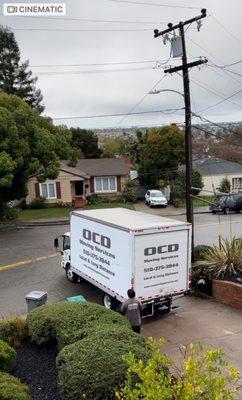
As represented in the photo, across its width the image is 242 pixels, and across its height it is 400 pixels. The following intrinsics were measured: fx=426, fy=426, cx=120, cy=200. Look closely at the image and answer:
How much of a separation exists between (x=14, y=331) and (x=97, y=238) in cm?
435

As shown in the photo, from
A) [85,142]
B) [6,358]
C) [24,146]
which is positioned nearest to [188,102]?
[6,358]

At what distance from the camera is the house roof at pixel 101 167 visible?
154 ft

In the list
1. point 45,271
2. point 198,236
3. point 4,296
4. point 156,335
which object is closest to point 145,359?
point 156,335

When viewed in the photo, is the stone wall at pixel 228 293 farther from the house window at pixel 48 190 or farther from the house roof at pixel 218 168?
the house roof at pixel 218 168

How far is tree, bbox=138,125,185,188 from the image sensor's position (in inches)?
1870

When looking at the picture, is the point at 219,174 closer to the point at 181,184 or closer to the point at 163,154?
the point at 181,184

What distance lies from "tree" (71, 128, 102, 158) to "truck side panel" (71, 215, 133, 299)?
48645 mm

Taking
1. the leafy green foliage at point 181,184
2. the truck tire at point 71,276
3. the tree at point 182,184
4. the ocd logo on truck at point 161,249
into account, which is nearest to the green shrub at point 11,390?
the ocd logo on truck at point 161,249

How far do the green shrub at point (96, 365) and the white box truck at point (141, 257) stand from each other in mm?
4047

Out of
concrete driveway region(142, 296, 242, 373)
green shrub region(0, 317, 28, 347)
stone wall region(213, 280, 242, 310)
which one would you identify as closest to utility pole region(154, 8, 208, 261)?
stone wall region(213, 280, 242, 310)

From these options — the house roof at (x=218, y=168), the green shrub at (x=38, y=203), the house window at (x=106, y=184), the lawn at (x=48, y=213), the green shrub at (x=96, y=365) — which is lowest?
the lawn at (x=48, y=213)

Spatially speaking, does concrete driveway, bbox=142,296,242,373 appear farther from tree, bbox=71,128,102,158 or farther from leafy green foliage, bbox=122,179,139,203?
tree, bbox=71,128,102,158

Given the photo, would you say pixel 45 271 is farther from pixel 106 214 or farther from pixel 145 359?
pixel 145 359

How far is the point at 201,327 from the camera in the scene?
1155 centimetres
